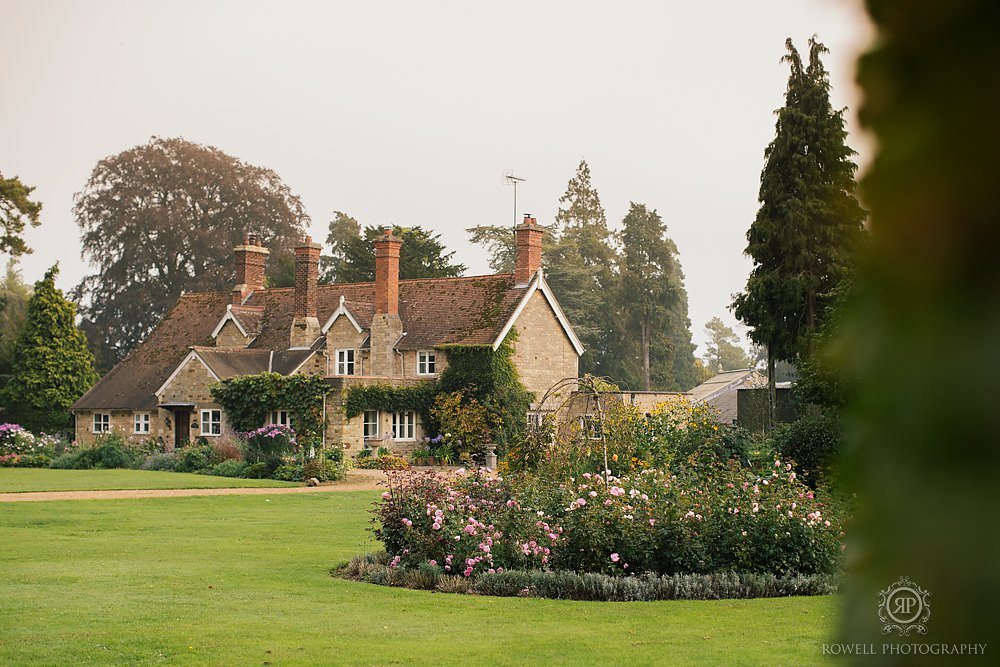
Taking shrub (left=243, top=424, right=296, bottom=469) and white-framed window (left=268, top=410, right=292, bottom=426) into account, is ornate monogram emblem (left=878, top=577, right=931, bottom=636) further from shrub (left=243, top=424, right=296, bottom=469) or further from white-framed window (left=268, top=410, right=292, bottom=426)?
white-framed window (left=268, top=410, right=292, bottom=426)

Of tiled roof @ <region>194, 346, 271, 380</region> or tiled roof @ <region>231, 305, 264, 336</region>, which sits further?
tiled roof @ <region>231, 305, 264, 336</region>

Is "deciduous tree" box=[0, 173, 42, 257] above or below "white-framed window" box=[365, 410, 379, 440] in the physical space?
above

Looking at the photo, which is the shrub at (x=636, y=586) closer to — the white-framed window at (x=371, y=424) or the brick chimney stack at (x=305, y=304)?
the white-framed window at (x=371, y=424)

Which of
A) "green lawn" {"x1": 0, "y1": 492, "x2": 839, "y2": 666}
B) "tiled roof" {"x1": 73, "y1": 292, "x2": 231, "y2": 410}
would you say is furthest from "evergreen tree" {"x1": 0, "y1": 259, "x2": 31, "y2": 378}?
"green lawn" {"x1": 0, "y1": 492, "x2": 839, "y2": 666}

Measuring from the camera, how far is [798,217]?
35219mm

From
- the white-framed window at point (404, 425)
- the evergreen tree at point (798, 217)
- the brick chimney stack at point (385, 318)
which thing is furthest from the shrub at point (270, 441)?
the evergreen tree at point (798, 217)

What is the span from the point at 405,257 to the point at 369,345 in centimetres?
1661

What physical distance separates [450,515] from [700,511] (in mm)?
3095

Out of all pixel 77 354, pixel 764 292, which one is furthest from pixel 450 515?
pixel 77 354

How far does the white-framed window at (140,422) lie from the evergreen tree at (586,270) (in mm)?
31651

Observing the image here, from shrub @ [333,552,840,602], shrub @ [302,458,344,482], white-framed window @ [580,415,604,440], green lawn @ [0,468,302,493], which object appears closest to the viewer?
shrub @ [333,552,840,602]

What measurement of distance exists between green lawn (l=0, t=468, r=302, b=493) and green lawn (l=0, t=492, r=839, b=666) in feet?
41.2

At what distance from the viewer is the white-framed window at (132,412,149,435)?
4356cm

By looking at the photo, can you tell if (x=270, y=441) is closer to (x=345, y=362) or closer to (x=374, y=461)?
(x=374, y=461)
